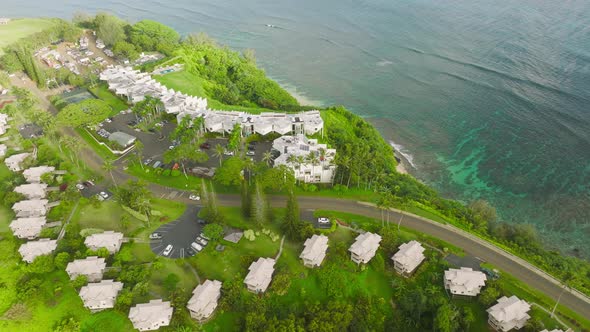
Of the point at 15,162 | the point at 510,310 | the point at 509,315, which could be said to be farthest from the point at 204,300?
the point at 15,162

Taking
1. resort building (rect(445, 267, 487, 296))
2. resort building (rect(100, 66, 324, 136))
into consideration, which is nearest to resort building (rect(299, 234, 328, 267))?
resort building (rect(445, 267, 487, 296))

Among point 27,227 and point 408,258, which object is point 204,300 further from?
point 27,227

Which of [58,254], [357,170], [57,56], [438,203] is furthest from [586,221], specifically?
[57,56]

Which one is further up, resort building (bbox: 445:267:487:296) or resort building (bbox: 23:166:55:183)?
resort building (bbox: 445:267:487:296)

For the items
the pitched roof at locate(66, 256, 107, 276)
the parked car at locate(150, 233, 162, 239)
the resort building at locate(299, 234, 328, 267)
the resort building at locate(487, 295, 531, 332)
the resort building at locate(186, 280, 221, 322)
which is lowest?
the parked car at locate(150, 233, 162, 239)

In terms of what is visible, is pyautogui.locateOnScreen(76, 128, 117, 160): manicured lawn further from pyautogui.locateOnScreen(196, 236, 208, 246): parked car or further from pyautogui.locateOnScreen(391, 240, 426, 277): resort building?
pyautogui.locateOnScreen(391, 240, 426, 277): resort building
